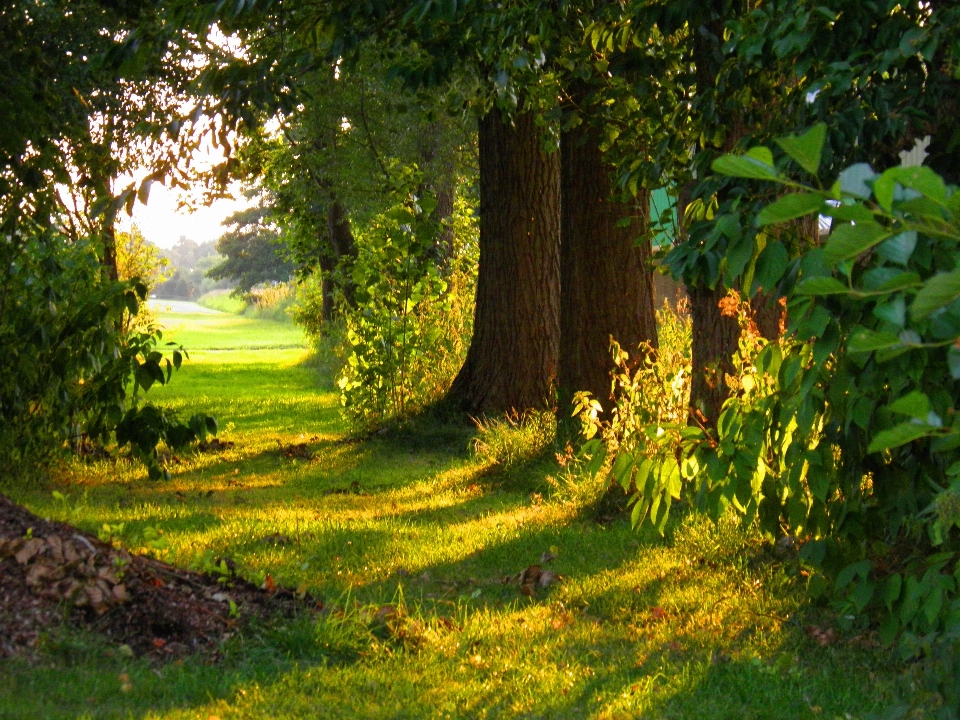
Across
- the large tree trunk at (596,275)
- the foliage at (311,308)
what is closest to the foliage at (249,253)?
the foliage at (311,308)

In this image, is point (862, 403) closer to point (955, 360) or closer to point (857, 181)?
point (955, 360)

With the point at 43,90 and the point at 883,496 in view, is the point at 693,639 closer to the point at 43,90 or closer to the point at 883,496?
the point at 883,496

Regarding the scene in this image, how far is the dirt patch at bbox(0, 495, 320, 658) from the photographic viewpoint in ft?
14.1

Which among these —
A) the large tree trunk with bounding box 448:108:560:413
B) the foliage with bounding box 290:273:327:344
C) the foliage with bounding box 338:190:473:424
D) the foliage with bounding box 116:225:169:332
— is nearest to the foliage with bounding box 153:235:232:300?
the foliage with bounding box 290:273:327:344

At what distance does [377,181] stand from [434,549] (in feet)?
36.1

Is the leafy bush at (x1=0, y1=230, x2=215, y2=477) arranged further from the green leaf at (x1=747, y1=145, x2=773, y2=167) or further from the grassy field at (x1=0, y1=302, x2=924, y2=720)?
the green leaf at (x1=747, y1=145, x2=773, y2=167)

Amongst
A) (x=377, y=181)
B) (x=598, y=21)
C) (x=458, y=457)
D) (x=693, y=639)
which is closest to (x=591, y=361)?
(x=458, y=457)

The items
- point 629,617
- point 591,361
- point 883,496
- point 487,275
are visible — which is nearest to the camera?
point 883,496

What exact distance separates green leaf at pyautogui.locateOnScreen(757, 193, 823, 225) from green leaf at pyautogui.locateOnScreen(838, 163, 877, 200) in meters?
0.07

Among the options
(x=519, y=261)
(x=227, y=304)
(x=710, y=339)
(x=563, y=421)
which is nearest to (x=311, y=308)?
(x=519, y=261)

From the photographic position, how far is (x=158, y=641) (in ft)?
14.2

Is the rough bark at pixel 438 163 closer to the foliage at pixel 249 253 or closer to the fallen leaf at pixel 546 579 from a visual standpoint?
the fallen leaf at pixel 546 579

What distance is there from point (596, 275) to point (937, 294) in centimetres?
719

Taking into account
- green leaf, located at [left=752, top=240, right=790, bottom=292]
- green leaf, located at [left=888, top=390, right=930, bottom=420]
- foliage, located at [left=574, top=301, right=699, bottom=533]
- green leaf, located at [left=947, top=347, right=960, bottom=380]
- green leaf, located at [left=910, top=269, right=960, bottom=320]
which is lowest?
foliage, located at [left=574, top=301, right=699, bottom=533]
